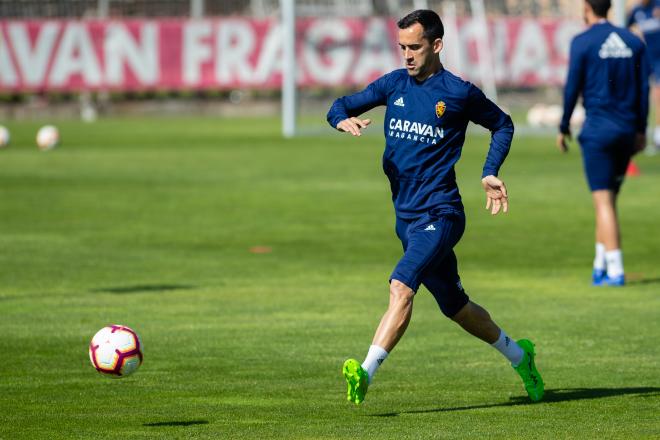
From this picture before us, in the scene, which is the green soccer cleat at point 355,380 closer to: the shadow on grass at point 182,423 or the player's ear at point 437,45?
the shadow on grass at point 182,423

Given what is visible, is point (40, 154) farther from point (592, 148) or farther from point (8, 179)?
point (592, 148)

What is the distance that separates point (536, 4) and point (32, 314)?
1184 inches

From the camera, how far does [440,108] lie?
8508mm

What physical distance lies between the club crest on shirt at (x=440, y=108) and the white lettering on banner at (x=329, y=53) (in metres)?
30.8

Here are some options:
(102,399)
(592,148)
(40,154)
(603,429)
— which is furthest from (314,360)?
(40,154)

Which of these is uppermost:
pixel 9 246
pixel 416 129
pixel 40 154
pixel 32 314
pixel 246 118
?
pixel 416 129

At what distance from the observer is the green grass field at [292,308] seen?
326 inches

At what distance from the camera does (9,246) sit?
55.2ft

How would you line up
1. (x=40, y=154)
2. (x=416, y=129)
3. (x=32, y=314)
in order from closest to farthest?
1. (x=416, y=129)
2. (x=32, y=314)
3. (x=40, y=154)

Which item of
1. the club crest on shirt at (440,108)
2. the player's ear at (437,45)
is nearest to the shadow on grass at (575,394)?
the club crest on shirt at (440,108)

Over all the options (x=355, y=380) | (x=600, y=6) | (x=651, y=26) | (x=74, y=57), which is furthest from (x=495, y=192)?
(x=74, y=57)

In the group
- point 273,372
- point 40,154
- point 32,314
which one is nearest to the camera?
point 273,372

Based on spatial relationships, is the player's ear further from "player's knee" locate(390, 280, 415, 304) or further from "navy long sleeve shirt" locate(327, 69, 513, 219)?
"player's knee" locate(390, 280, 415, 304)

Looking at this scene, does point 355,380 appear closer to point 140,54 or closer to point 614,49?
point 614,49
